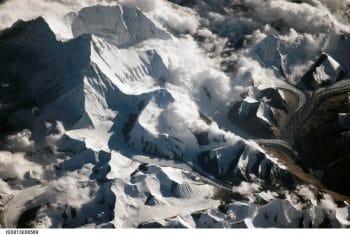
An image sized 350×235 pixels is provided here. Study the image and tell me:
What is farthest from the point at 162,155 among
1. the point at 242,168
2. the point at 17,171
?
the point at 17,171

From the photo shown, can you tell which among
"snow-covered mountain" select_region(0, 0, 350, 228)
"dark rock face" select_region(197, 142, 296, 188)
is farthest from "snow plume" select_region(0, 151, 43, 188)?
"dark rock face" select_region(197, 142, 296, 188)

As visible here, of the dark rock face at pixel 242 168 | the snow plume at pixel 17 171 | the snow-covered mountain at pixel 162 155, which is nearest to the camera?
the snow-covered mountain at pixel 162 155

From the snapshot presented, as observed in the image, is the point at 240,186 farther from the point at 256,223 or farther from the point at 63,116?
the point at 63,116

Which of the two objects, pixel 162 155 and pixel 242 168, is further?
pixel 162 155

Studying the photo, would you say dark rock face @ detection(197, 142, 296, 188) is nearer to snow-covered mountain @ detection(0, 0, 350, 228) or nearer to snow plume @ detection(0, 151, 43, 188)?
snow-covered mountain @ detection(0, 0, 350, 228)

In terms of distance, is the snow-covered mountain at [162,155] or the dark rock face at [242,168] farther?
the dark rock face at [242,168]

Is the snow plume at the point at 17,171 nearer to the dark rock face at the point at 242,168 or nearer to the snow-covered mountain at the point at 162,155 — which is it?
the snow-covered mountain at the point at 162,155

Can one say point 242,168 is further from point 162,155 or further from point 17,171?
point 17,171

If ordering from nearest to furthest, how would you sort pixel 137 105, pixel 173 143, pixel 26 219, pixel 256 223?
pixel 256 223
pixel 26 219
pixel 173 143
pixel 137 105

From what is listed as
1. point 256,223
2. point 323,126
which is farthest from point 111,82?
point 256,223

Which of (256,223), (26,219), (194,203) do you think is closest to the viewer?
(256,223)

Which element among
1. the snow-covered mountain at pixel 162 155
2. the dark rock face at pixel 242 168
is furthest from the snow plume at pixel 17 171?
the dark rock face at pixel 242 168
